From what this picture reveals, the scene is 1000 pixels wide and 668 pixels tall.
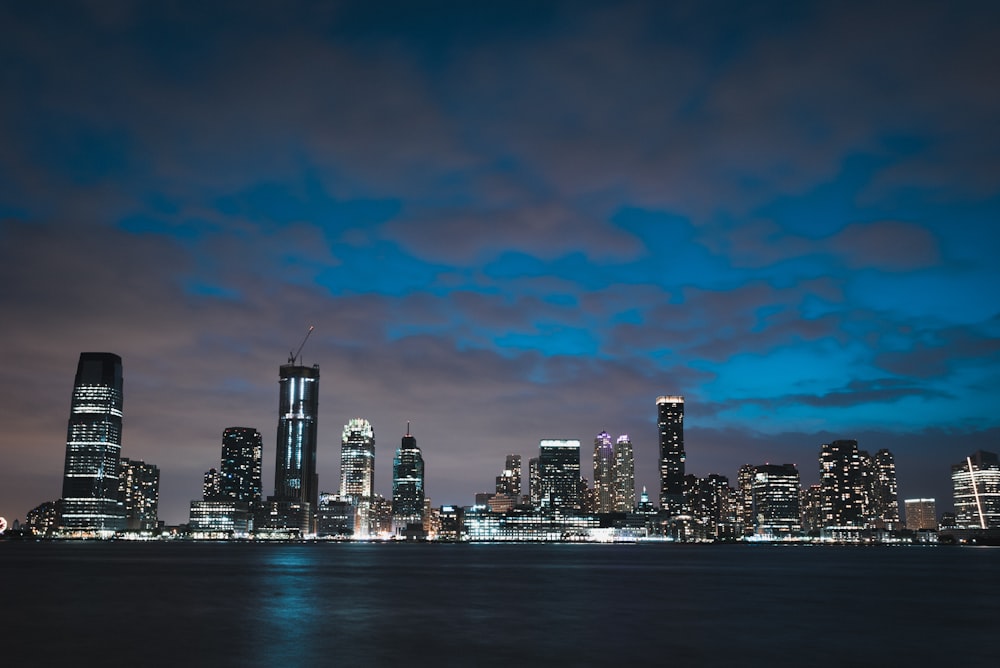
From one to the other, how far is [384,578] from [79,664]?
233 feet

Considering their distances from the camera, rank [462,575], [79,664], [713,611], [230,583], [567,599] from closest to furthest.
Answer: [79,664], [713,611], [567,599], [230,583], [462,575]

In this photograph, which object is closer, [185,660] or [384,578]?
[185,660]

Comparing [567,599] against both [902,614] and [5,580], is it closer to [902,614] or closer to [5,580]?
[902,614]

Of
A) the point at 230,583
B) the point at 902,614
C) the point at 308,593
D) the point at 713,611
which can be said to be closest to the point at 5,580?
the point at 230,583

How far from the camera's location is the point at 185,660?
126ft

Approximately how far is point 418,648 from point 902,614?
40336 mm

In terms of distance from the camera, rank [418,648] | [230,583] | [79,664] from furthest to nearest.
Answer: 1. [230,583]
2. [418,648]
3. [79,664]

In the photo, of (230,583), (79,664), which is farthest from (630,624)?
(230,583)

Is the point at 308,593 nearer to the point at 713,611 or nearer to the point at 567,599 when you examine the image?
the point at 567,599

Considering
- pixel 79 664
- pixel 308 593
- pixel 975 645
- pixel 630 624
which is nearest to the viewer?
pixel 79 664

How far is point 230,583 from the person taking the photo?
9281 cm

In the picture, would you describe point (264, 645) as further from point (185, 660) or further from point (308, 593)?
point (308, 593)

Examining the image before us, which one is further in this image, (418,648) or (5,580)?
(5,580)

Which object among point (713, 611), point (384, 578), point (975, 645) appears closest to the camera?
point (975, 645)
